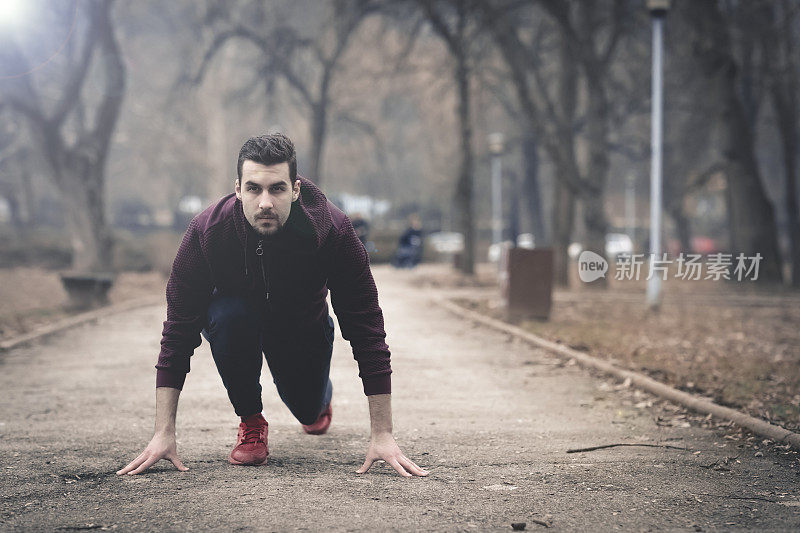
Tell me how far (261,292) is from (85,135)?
1479cm

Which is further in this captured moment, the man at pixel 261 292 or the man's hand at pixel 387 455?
the man's hand at pixel 387 455

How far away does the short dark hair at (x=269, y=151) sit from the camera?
3.80 m

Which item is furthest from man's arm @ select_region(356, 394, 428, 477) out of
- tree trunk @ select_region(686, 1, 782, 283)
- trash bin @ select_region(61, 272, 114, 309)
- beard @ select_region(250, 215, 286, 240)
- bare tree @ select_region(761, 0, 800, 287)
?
bare tree @ select_region(761, 0, 800, 287)

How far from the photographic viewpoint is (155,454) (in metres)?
4.08

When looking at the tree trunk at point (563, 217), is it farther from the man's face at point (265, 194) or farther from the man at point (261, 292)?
the man's face at point (265, 194)

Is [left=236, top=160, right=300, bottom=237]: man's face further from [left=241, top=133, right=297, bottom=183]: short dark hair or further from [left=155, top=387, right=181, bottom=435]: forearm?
[left=155, top=387, right=181, bottom=435]: forearm

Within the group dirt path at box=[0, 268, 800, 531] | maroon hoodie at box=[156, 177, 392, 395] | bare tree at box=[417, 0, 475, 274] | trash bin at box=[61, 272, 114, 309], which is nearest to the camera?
dirt path at box=[0, 268, 800, 531]

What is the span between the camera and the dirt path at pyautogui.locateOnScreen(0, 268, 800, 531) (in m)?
3.60

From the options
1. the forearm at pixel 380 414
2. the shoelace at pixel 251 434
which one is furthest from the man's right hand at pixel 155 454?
the forearm at pixel 380 414

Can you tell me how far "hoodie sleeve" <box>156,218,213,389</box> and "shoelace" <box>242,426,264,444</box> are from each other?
0.45 m

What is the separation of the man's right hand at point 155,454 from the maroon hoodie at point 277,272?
0.80ft

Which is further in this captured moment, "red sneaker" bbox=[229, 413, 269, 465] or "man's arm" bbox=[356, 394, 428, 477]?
"red sneaker" bbox=[229, 413, 269, 465]

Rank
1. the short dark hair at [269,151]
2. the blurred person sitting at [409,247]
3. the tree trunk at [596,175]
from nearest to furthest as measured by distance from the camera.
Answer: the short dark hair at [269,151] < the tree trunk at [596,175] < the blurred person sitting at [409,247]

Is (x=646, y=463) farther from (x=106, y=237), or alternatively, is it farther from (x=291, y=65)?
(x=291, y=65)
